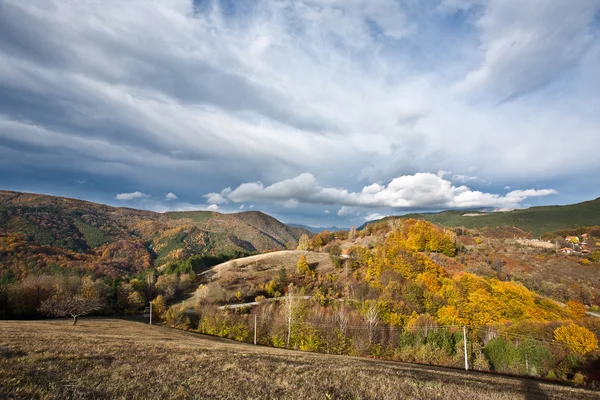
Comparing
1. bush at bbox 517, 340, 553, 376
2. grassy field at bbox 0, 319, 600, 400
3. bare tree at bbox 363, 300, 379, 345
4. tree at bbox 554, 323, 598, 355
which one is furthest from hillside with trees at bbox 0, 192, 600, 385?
grassy field at bbox 0, 319, 600, 400

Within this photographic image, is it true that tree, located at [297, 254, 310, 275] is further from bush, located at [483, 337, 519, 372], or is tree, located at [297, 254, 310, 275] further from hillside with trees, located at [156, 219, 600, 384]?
bush, located at [483, 337, 519, 372]

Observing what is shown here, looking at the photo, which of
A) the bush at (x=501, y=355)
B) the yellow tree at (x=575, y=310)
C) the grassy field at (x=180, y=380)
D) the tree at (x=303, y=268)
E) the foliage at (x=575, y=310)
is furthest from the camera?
the tree at (x=303, y=268)

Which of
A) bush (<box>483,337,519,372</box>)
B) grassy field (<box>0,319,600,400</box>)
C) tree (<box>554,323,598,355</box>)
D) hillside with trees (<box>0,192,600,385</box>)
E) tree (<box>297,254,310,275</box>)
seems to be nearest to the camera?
grassy field (<box>0,319,600,400</box>)

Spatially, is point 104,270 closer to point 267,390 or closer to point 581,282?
point 267,390

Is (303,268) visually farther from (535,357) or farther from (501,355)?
(535,357)

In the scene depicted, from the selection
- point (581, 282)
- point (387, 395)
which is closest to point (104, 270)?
point (387, 395)

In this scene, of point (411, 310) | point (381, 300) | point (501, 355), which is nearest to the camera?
point (501, 355)

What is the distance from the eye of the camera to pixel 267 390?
35.4ft

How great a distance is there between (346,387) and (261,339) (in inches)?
2915

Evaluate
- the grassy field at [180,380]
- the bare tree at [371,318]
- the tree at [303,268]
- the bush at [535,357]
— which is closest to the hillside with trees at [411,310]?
the bush at [535,357]

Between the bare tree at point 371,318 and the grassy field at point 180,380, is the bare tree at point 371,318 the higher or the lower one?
the lower one

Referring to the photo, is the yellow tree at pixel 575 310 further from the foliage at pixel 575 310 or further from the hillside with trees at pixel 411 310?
the hillside with trees at pixel 411 310

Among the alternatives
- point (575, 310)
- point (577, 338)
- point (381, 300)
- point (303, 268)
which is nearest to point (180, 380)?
point (577, 338)

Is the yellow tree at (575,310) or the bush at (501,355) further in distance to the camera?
the yellow tree at (575,310)
